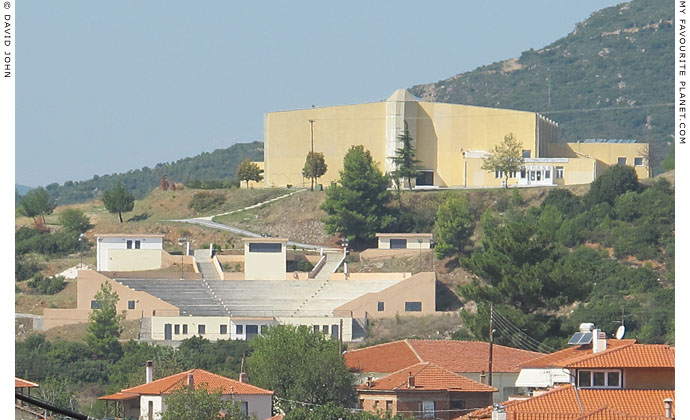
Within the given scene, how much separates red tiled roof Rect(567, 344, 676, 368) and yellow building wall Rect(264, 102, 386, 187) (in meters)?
56.2

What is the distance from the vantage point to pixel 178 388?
116ft

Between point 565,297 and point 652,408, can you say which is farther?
point 565,297

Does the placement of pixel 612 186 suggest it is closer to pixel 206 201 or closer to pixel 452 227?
pixel 452 227

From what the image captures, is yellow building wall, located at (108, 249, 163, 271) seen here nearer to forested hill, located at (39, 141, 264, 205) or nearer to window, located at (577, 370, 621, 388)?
window, located at (577, 370, 621, 388)

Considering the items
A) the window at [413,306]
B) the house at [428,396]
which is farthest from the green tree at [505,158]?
the house at [428,396]

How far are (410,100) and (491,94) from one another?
110243 millimetres

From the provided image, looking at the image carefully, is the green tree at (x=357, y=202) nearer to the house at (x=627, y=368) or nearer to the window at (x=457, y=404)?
the window at (x=457, y=404)

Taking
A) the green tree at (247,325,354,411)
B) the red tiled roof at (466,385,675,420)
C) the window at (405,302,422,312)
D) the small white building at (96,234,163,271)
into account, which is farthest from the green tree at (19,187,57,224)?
the red tiled roof at (466,385,675,420)

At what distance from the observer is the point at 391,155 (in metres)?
84.9

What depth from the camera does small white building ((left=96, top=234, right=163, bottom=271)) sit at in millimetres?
75875

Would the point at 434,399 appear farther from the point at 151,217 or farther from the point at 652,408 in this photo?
the point at 151,217

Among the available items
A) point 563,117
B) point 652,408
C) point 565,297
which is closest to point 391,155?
point 565,297

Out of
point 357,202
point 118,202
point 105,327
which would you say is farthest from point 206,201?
point 105,327

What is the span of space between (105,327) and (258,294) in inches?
378
